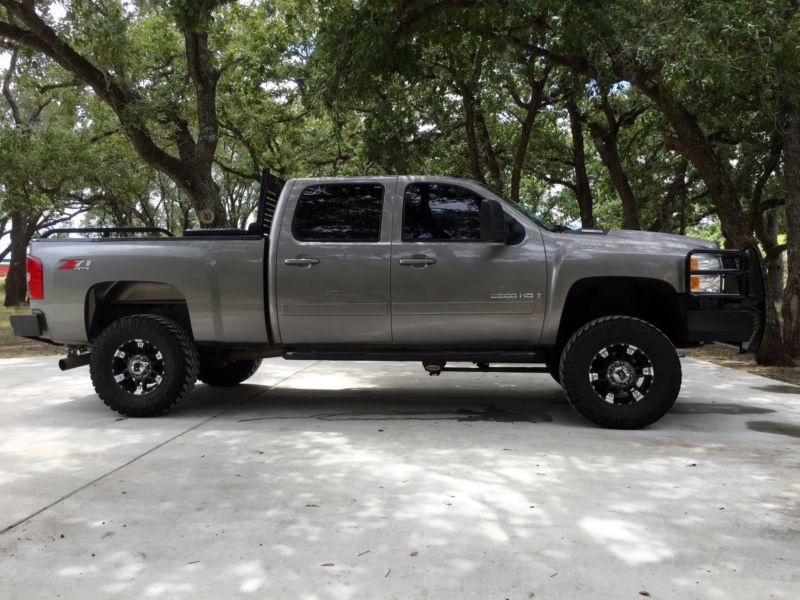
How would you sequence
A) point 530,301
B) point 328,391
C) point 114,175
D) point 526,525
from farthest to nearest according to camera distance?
point 114,175 < point 328,391 < point 530,301 < point 526,525

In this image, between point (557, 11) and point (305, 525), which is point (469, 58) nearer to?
point (557, 11)

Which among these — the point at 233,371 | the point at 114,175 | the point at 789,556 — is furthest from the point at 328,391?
the point at 114,175

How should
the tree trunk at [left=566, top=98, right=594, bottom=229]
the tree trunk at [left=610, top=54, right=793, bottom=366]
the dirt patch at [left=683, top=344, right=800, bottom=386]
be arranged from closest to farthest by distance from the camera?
the dirt patch at [left=683, top=344, right=800, bottom=386]
the tree trunk at [left=610, top=54, right=793, bottom=366]
the tree trunk at [left=566, top=98, right=594, bottom=229]

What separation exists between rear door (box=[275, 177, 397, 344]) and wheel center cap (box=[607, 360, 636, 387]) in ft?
6.10

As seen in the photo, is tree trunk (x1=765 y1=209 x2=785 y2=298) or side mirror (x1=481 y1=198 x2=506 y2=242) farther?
tree trunk (x1=765 y1=209 x2=785 y2=298)

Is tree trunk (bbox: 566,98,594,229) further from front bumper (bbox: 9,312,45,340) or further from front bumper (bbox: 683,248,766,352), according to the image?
front bumper (bbox: 9,312,45,340)

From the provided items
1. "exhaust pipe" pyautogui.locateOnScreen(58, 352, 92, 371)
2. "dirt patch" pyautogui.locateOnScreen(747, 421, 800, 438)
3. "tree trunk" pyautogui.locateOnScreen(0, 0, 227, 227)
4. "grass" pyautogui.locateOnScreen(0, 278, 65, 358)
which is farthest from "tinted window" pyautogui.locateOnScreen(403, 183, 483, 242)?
"grass" pyautogui.locateOnScreen(0, 278, 65, 358)

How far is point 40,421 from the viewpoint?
5.81m

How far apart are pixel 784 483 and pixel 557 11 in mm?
6409

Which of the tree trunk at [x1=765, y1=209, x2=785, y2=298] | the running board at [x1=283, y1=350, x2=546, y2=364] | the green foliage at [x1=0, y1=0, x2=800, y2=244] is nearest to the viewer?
the running board at [x1=283, y1=350, x2=546, y2=364]

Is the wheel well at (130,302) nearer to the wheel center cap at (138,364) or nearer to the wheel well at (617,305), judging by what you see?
the wheel center cap at (138,364)

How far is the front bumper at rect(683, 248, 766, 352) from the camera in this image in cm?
525

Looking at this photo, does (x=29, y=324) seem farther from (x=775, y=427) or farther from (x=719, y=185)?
(x=719, y=185)

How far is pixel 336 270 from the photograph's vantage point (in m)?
5.63
